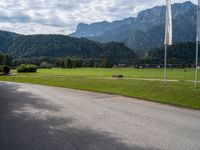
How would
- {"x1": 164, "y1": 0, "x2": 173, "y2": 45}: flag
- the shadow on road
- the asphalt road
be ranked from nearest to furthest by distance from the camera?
the shadow on road
the asphalt road
{"x1": 164, "y1": 0, "x2": 173, "y2": 45}: flag

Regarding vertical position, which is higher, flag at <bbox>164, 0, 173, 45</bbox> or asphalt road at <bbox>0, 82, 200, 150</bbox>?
flag at <bbox>164, 0, 173, 45</bbox>

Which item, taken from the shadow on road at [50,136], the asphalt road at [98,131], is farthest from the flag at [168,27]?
the shadow on road at [50,136]

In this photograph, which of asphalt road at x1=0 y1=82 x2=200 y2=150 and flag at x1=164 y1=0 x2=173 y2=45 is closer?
asphalt road at x1=0 y1=82 x2=200 y2=150

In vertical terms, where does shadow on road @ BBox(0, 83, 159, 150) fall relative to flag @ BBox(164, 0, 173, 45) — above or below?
below

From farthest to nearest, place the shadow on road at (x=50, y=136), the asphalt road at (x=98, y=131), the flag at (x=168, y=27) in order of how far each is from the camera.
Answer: the flag at (x=168, y=27)
the asphalt road at (x=98, y=131)
the shadow on road at (x=50, y=136)

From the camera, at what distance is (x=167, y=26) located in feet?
75.9

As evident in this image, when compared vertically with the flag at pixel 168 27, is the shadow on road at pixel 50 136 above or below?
below

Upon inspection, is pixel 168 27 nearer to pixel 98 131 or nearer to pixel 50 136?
pixel 98 131

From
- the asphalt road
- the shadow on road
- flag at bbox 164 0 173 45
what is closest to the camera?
the shadow on road

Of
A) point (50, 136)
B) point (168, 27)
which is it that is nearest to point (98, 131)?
point (50, 136)

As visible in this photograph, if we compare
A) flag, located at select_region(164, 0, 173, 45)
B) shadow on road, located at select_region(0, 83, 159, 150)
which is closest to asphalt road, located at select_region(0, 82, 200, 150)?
shadow on road, located at select_region(0, 83, 159, 150)

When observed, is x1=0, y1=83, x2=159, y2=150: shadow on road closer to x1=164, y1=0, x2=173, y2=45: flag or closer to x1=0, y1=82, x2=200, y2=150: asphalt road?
x1=0, y1=82, x2=200, y2=150: asphalt road

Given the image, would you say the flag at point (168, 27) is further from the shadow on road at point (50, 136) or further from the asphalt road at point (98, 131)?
the shadow on road at point (50, 136)

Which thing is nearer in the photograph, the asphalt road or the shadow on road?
the shadow on road
